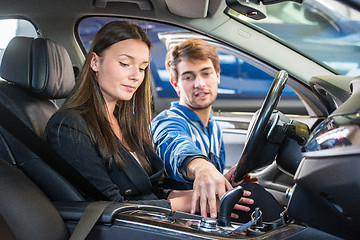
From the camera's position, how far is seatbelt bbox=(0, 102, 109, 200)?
1.25 m

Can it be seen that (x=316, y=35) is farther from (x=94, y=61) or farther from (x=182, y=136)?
(x=94, y=61)

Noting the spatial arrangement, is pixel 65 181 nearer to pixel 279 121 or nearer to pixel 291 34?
pixel 279 121

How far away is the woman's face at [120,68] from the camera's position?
4.98 ft

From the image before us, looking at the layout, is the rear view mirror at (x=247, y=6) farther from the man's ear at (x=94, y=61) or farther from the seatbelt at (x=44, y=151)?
the seatbelt at (x=44, y=151)

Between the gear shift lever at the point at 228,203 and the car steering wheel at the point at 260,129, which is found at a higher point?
the car steering wheel at the point at 260,129

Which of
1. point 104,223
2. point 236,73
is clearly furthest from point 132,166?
point 236,73

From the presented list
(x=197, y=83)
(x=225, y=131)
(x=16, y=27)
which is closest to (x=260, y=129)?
(x=197, y=83)

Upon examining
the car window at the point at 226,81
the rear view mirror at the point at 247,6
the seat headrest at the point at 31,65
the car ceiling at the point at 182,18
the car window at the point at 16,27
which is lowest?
the car window at the point at 226,81

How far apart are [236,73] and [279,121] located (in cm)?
460

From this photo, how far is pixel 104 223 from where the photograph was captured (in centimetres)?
116

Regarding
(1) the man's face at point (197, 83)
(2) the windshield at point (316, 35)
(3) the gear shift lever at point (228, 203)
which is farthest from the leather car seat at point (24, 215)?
(2) the windshield at point (316, 35)

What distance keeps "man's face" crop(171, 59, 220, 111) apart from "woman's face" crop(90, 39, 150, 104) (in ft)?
1.69

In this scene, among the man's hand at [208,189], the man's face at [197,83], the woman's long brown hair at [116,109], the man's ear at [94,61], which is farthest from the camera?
the man's face at [197,83]

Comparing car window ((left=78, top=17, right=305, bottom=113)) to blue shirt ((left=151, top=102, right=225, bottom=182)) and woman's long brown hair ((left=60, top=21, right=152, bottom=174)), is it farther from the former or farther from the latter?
woman's long brown hair ((left=60, top=21, right=152, bottom=174))
